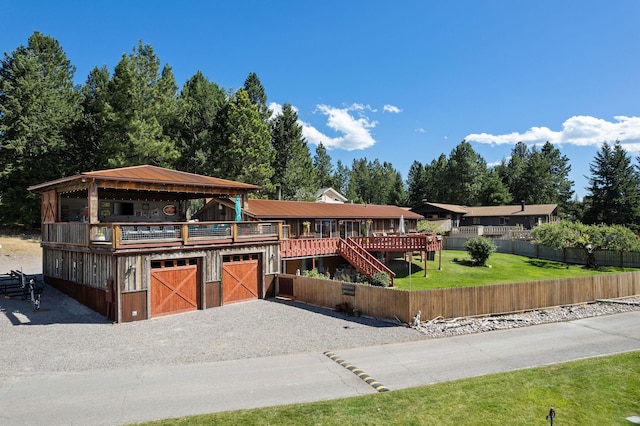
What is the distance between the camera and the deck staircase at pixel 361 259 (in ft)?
82.5

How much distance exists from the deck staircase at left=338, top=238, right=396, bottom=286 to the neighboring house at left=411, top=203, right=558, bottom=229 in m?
30.6

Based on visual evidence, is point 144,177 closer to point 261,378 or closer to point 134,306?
point 134,306

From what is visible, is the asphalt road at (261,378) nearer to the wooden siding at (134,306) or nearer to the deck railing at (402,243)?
the wooden siding at (134,306)

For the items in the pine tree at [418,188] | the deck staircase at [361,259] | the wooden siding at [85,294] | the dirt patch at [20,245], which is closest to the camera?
the wooden siding at [85,294]

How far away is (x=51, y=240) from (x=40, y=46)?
32930mm

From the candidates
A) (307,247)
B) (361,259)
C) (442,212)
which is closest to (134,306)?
(307,247)

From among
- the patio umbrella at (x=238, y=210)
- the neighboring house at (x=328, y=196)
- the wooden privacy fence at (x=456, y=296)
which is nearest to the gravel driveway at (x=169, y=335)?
the wooden privacy fence at (x=456, y=296)

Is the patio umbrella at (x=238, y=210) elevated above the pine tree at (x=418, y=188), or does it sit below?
below

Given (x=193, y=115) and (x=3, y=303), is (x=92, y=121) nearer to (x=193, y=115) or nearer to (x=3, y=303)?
(x=193, y=115)

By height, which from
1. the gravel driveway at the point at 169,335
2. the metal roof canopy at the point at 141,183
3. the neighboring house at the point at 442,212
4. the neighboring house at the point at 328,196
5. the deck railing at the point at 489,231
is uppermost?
the neighboring house at the point at 328,196

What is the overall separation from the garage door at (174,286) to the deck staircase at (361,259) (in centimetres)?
1071

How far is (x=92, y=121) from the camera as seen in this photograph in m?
42.0

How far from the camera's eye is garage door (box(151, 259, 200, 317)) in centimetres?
1808

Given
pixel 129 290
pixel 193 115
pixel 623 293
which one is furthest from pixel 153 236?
pixel 193 115
